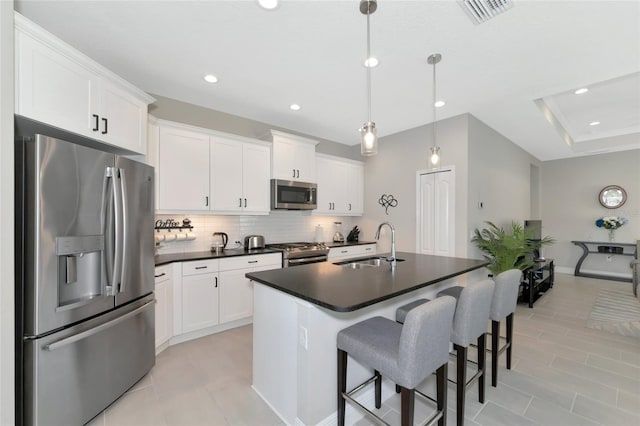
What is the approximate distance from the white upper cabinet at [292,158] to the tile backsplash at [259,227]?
67 cm

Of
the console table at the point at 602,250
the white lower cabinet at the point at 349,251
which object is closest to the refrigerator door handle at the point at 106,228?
the white lower cabinet at the point at 349,251

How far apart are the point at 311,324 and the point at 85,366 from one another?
1540 mm

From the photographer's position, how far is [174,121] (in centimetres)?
331

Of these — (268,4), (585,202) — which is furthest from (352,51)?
(585,202)

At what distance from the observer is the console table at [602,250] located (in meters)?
5.82

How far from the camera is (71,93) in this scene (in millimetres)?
1897

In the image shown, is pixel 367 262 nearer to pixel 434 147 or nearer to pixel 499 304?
pixel 499 304

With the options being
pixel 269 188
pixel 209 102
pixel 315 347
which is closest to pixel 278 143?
pixel 269 188

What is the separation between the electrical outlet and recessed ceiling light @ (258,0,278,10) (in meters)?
2.09

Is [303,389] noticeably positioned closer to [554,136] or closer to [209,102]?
[209,102]

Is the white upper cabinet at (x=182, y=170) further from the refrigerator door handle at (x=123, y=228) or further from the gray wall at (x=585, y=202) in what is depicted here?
the gray wall at (x=585, y=202)

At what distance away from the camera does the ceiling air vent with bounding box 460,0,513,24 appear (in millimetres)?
1819

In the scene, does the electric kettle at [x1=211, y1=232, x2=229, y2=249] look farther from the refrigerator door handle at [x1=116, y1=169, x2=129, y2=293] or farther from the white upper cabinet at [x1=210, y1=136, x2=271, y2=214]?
the refrigerator door handle at [x1=116, y1=169, x2=129, y2=293]

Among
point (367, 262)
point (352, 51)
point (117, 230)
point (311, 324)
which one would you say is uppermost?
point (352, 51)
